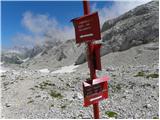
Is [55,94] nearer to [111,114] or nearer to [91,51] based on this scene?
[111,114]

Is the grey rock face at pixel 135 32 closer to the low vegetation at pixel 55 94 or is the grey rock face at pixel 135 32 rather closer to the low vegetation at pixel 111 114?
the low vegetation at pixel 55 94

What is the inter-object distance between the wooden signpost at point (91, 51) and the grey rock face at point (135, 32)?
67961mm

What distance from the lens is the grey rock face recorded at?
7631 centimetres

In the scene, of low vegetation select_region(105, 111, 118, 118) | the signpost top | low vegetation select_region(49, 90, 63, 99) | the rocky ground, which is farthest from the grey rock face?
the signpost top

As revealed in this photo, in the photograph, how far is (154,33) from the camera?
74.9 metres

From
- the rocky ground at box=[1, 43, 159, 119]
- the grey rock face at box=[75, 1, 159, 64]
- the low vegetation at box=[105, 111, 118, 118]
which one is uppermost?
the grey rock face at box=[75, 1, 159, 64]

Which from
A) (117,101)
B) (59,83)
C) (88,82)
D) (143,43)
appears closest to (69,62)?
(143,43)

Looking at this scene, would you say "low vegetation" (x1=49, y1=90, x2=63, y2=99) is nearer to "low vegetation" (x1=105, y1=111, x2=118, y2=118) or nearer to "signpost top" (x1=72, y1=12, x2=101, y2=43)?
"low vegetation" (x1=105, y1=111, x2=118, y2=118)

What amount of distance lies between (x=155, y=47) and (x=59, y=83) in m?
41.0

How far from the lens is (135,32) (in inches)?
3140

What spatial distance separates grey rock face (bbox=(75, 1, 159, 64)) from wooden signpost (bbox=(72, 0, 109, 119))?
68.0 meters

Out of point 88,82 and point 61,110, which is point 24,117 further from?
point 88,82

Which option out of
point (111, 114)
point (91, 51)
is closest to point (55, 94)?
point (111, 114)

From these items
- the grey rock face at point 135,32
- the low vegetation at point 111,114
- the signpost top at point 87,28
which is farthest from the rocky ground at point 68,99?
the grey rock face at point 135,32
